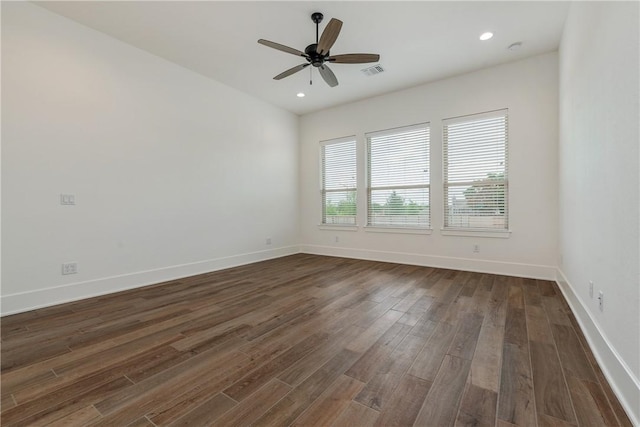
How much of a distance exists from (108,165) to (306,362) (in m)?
3.31

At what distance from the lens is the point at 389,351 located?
1870 millimetres

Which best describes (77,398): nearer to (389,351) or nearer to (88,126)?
(389,351)

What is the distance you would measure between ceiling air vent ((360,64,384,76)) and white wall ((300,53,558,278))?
0.63ft

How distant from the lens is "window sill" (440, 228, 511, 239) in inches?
156

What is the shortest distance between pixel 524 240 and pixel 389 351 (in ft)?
10.3

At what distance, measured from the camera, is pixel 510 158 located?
3.92 m

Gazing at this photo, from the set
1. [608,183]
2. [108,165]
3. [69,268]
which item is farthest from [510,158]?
[69,268]

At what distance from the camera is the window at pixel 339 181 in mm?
5582

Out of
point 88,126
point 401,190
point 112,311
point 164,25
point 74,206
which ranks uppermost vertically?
point 164,25

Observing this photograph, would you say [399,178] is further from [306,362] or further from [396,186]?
[306,362]

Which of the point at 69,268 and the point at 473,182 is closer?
the point at 69,268

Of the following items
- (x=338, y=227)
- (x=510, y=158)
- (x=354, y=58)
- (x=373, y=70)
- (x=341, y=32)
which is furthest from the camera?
(x=338, y=227)

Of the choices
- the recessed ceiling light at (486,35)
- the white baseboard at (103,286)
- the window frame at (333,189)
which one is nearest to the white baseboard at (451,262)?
the window frame at (333,189)

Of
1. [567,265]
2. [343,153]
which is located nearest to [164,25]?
[343,153]
